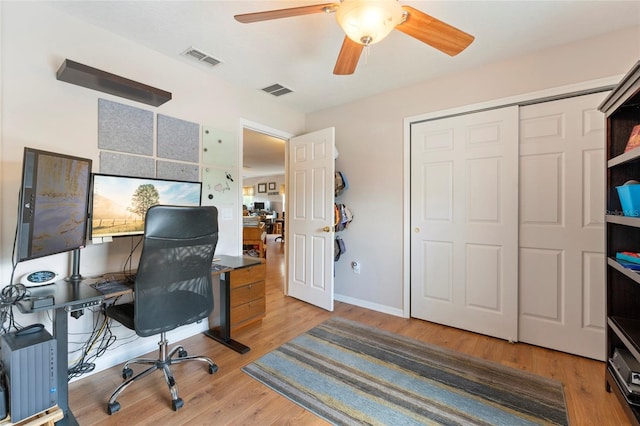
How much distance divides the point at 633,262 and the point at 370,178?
2.12 m

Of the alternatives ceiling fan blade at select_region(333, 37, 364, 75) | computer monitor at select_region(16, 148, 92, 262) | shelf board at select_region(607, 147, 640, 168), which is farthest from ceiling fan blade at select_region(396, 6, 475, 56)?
computer monitor at select_region(16, 148, 92, 262)

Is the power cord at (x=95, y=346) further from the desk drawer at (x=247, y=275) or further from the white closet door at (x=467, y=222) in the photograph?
the white closet door at (x=467, y=222)

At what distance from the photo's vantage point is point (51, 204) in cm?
142

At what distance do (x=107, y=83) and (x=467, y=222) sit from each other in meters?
3.07

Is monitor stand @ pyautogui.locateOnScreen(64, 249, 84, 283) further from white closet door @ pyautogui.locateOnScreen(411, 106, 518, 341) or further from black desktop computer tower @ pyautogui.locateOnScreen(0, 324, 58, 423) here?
white closet door @ pyautogui.locateOnScreen(411, 106, 518, 341)

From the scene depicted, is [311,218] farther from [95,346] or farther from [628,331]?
[628,331]

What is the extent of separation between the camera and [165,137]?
2.31 meters

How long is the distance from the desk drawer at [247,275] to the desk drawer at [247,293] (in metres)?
0.04

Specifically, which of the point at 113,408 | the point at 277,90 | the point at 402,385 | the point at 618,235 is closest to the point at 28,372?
the point at 113,408

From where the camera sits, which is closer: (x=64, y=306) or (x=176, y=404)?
(x=64, y=306)

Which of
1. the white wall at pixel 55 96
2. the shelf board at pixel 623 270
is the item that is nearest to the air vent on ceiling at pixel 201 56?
the white wall at pixel 55 96

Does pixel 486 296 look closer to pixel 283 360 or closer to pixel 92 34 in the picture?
pixel 283 360

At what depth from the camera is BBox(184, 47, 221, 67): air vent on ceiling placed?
2246 mm

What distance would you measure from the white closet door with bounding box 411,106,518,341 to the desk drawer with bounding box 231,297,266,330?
5.19 ft
